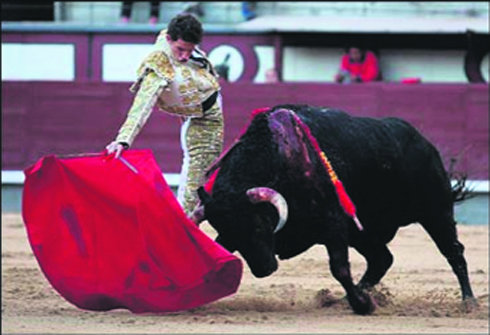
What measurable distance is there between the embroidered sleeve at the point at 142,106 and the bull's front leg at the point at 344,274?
85 cm

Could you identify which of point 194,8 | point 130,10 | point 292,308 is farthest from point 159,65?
point 130,10

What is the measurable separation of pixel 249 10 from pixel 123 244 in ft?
22.6

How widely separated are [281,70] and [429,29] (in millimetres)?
1314

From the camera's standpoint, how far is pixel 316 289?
6.43 m

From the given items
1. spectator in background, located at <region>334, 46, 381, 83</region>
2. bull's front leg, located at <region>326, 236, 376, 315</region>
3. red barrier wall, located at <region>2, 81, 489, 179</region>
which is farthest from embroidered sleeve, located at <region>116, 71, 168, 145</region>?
spectator in background, located at <region>334, 46, 381, 83</region>

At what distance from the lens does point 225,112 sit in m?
11.0

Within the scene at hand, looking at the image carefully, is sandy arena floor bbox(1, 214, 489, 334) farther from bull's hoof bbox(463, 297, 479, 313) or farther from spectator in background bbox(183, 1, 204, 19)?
spectator in background bbox(183, 1, 204, 19)

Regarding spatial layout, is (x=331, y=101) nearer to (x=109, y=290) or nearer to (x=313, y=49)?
(x=313, y=49)

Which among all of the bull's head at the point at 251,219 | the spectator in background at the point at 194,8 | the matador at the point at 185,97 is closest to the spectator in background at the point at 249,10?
the spectator in background at the point at 194,8

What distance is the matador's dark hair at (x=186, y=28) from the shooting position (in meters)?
5.23

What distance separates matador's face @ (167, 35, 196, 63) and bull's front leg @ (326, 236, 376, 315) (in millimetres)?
883

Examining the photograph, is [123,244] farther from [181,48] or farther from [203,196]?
[181,48]

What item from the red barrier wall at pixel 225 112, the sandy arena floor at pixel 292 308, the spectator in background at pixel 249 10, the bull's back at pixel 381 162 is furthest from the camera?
the spectator in background at pixel 249 10

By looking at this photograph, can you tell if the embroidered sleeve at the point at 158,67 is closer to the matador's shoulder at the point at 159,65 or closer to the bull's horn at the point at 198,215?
the matador's shoulder at the point at 159,65
